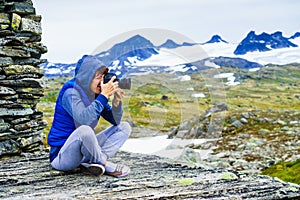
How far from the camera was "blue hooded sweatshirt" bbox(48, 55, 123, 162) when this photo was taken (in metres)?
7.04

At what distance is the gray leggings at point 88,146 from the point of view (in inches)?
286

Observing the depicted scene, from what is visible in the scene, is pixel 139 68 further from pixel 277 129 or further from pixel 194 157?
pixel 277 129

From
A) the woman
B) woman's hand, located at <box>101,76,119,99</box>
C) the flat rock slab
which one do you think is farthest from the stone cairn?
woman's hand, located at <box>101,76,119,99</box>

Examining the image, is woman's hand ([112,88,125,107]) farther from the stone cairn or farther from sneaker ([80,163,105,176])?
the stone cairn

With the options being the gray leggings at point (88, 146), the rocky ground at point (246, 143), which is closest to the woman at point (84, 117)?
the gray leggings at point (88, 146)

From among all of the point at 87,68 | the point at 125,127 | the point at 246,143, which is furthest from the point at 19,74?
the point at 246,143

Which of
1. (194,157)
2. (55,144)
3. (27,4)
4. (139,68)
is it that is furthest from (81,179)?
(194,157)

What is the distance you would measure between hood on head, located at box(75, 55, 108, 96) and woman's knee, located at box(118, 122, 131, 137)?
121 cm

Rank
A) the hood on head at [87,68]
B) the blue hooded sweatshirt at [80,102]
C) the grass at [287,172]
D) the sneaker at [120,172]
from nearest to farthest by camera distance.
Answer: the blue hooded sweatshirt at [80,102] → the hood on head at [87,68] → the sneaker at [120,172] → the grass at [287,172]

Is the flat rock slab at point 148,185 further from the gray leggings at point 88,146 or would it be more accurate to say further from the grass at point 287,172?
the grass at point 287,172

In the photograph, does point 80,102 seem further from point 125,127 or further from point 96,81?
point 125,127

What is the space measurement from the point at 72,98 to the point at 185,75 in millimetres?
2355

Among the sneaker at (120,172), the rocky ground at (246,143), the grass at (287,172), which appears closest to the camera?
the sneaker at (120,172)

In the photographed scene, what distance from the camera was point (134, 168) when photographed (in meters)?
8.52
